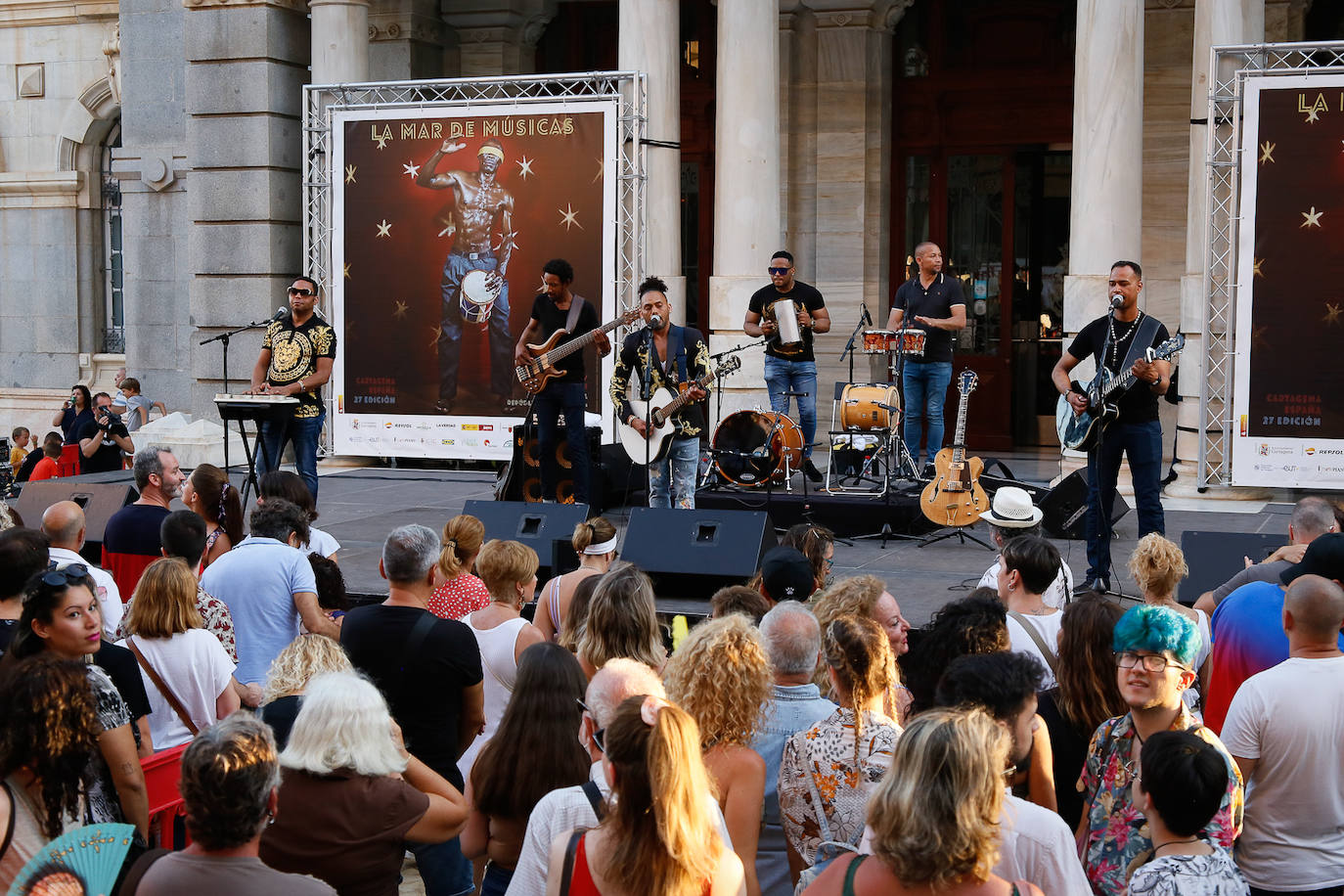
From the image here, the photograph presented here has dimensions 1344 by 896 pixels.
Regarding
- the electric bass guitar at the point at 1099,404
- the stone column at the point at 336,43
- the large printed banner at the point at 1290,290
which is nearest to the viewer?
the electric bass guitar at the point at 1099,404

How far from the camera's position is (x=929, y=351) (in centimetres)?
1320

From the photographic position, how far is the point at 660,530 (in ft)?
30.6

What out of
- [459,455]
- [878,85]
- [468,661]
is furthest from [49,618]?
[878,85]

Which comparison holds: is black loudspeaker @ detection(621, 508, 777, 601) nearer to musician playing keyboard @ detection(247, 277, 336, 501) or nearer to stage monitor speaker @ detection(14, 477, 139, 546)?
musician playing keyboard @ detection(247, 277, 336, 501)

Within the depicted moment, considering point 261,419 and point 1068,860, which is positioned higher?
point 261,419

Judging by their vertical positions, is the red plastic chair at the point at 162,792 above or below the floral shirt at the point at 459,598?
below

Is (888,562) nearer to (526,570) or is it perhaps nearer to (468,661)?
(526,570)

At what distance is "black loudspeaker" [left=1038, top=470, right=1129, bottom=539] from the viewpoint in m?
11.6

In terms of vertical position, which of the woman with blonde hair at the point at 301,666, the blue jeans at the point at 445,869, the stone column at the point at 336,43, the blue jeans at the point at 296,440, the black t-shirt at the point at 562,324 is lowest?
the blue jeans at the point at 445,869

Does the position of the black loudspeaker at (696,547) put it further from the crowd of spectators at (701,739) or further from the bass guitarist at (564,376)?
the crowd of spectators at (701,739)

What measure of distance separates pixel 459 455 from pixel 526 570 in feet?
32.4

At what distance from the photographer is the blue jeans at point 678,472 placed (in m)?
11.2

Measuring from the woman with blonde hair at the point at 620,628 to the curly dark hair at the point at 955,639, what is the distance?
35.7 inches

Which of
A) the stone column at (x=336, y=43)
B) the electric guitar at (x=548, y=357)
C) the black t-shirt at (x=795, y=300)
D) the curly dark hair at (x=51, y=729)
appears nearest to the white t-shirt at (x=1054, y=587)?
the curly dark hair at (x=51, y=729)
